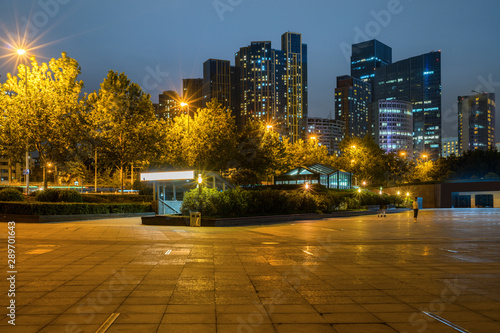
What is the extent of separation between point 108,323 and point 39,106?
1320 inches

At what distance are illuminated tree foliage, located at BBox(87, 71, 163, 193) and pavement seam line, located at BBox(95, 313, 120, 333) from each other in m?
40.1

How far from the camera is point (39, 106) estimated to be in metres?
34.9

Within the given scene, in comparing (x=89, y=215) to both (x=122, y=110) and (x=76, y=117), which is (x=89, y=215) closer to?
(x=76, y=117)

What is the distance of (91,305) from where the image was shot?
7.15 metres

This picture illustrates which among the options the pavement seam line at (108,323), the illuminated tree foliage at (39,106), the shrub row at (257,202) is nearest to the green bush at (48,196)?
the illuminated tree foliage at (39,106)

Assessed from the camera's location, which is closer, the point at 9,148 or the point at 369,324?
the point at 369,324

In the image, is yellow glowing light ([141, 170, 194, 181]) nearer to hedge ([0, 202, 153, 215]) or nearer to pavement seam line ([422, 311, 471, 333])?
hedge ([0, 202, 153, 215])

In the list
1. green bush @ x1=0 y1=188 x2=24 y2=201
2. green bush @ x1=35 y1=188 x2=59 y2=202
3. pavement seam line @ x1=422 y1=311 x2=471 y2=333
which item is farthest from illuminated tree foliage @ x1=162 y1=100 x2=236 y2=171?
pavement seam line @ x1=422 y1=311 x2=471 y2=333

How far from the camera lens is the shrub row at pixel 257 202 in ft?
91.9

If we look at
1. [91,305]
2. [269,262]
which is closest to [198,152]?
[269,262]

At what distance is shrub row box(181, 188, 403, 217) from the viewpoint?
2802 cm

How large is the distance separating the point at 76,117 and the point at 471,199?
6587 cm

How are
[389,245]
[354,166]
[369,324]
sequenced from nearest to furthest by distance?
[369,324]
[389,245]
[354,166]

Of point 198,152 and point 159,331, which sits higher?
point 198,152
